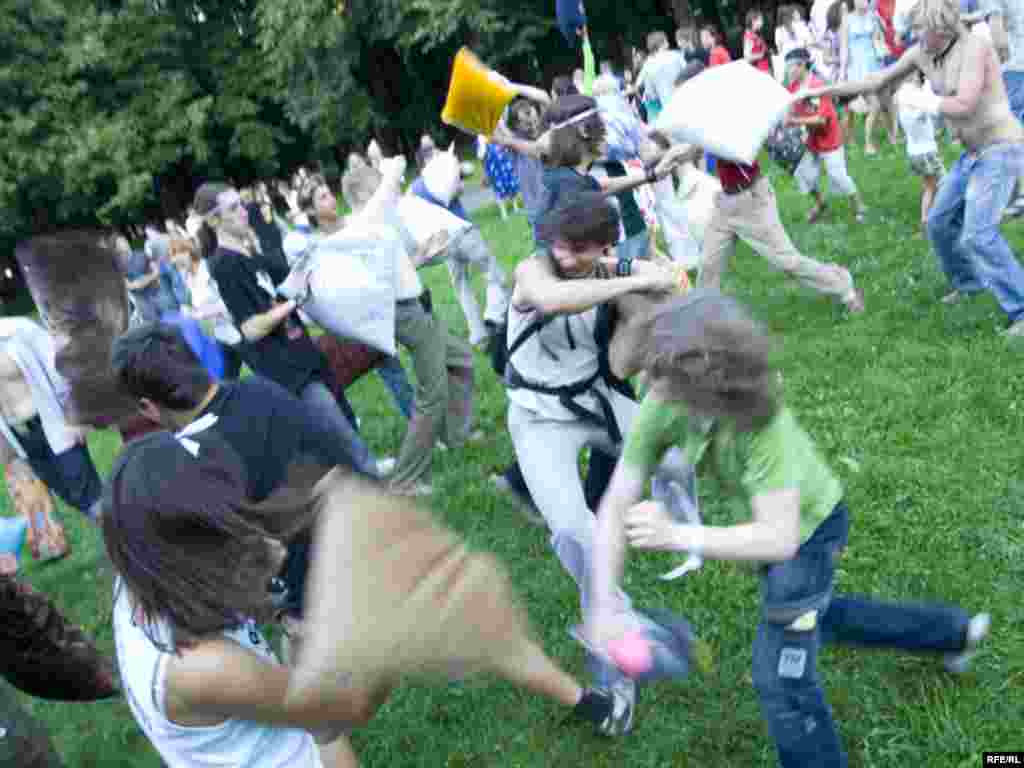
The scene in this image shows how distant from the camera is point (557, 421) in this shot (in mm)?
3365

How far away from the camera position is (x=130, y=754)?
160 inches

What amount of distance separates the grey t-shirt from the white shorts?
1.70 meters

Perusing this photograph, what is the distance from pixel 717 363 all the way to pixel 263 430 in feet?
5.20

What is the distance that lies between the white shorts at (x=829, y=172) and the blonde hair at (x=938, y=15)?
3266 millimetres

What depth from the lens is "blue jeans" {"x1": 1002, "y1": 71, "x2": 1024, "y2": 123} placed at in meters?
6.38

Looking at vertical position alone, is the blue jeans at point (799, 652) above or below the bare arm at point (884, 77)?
below

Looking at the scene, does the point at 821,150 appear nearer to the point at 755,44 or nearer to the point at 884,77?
the point at 884,77

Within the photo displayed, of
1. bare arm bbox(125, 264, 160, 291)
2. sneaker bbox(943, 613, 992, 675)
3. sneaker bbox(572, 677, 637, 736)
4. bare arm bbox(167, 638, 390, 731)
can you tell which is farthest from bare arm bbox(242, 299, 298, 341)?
bare arm bbox(125, 264, 160, 291)

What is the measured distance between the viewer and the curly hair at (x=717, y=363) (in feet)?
6.88

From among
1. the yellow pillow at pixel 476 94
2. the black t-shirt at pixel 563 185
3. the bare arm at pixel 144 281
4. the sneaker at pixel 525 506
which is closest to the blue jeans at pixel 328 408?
the sneaker at pixel 525 506

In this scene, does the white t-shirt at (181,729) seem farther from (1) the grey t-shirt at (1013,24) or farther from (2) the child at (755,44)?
(2) the child at (755,44)

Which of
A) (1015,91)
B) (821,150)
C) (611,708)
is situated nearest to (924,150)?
(1015,91)

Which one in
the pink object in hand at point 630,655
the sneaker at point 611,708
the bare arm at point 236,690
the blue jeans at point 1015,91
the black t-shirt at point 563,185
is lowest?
the sneaker at point 611,708

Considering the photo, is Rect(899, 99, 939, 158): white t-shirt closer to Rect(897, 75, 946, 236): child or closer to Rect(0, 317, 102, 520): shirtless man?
Rect(897, 75, 946, 236): child
